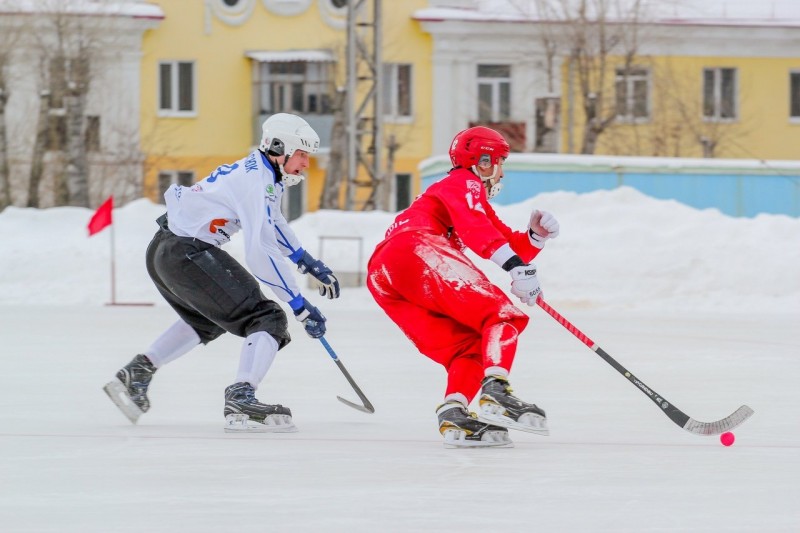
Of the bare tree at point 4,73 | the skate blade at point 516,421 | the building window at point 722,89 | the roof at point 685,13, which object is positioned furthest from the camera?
the building window at point 722,89

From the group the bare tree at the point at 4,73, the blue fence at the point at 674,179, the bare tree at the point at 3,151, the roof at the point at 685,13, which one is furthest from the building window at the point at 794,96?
the bare tree at the point at 3,151

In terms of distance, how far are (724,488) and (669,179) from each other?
14.4 metres

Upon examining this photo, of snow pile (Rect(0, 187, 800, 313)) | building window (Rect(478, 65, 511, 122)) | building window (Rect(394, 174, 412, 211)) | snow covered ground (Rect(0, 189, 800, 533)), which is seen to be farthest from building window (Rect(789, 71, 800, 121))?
snow covered ground (Rect(0, 189, 800, 533))

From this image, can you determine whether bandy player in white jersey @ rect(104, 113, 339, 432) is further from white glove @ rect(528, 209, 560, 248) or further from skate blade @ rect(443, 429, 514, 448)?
white glove @ rect(528, 209, 560, 248)

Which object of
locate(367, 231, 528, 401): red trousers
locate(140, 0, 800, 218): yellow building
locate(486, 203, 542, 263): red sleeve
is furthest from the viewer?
locate(140, 0, 800, 218): yellow building

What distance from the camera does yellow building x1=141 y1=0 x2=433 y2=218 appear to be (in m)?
32.4

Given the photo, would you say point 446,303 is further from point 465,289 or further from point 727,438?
point 727,438

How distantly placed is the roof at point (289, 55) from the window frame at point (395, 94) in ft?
4.44

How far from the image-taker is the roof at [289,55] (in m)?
32.0

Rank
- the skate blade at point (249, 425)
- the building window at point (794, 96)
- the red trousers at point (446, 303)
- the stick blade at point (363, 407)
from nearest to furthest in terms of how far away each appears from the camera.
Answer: the red trousers at point (446, 303) → the skate blade at point (249, 425) → the stick blade at point (363, 407) → the building window at point (794, 96)

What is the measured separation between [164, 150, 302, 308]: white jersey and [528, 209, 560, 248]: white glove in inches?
34.8

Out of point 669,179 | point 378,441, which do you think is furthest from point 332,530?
point 669,179

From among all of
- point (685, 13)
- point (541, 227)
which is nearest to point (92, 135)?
point (685, 13)

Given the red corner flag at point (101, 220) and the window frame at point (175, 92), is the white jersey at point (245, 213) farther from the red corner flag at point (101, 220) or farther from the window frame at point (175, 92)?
the window frame at point (175, 92)
